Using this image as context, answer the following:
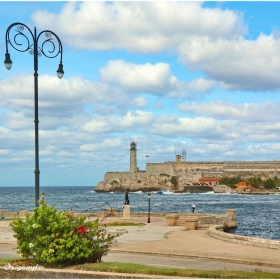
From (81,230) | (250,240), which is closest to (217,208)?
(250,240)

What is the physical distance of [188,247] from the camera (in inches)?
896

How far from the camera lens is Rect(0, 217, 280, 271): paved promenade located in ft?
62.9

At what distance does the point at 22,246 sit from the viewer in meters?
15.0

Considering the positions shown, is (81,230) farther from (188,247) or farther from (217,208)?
(217,208)

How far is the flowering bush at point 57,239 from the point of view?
565 inches

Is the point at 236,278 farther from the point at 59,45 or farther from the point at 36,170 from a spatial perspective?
the point at 59,45

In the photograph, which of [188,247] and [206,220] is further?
[206,220]

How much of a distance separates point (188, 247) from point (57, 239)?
31.3 feet

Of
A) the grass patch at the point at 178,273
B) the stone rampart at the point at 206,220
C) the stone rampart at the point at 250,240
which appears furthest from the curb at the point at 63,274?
the stone rampart at the point at 206,220

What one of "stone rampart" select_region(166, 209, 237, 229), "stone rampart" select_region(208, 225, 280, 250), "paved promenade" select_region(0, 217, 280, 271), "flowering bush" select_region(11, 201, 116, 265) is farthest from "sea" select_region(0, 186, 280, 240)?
"stone rampart" select_region(208, 225, 280, 250)

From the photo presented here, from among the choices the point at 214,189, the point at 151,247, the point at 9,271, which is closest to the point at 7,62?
the point at 9,271

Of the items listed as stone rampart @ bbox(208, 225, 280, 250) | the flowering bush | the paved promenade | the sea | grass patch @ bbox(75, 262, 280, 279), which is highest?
the flowering bush

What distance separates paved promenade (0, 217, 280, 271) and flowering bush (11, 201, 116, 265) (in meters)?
5.61

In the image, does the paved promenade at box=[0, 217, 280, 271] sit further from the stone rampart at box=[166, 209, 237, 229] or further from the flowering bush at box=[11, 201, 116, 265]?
the flowering bush at box=[11, 201, 116, 265]
